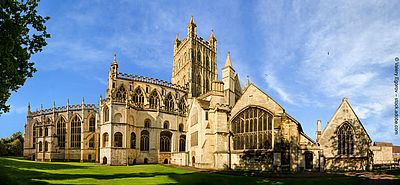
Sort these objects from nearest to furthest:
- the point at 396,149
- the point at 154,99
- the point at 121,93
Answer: the point at 121,93, the point at 154,99, the point at 396,149

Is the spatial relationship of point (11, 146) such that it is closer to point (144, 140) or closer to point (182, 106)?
point (144, 140)

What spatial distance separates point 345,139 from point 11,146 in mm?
78107

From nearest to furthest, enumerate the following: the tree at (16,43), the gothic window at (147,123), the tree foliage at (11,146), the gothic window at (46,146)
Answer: the tree at (16,43), the gothic window at (147,123), the gothic window at (46,146), the tree foliage at (11,146)

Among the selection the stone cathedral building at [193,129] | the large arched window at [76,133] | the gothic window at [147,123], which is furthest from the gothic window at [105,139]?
the large arched window at [76,133]

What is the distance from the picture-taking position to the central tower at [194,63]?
7888cm

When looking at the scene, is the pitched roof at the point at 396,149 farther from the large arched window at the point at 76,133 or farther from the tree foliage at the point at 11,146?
the tree foliage at the point at 11,146

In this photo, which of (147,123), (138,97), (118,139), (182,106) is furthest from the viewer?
(182,106)

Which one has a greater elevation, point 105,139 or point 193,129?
point 193,129

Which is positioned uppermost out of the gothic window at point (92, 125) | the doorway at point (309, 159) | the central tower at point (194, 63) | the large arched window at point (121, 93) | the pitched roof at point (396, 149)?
the central tower at point (194, 63)

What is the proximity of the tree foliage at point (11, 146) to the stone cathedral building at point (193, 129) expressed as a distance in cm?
1099

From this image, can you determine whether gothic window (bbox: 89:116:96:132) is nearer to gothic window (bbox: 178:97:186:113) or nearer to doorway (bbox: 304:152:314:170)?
gothic window (bbox: 178:97:186:113)

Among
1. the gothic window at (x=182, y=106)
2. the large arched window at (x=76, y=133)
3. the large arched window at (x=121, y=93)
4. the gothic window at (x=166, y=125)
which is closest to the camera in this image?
the large arched window at (x=121, y=93)

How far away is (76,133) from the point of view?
6425cm

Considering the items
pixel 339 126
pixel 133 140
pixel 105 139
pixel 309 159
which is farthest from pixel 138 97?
pixel 339 126
